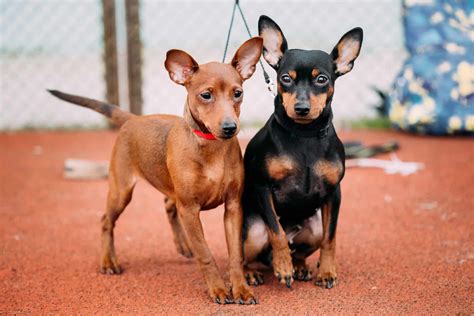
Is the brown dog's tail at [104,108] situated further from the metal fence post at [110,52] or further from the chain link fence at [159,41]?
the chain link fence at [159,41]

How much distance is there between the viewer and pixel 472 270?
4949 mm

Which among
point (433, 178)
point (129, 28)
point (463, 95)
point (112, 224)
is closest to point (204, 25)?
point (129, 28)

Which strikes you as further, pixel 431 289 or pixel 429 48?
pixel 429 48

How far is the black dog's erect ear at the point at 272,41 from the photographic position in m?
4.74

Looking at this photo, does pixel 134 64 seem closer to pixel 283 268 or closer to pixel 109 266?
pixel 109 266

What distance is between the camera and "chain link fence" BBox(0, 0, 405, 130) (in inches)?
473

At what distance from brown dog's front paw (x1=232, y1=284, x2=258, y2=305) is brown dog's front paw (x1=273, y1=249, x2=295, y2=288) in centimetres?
23

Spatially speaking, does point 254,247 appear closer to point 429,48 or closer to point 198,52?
point 429,48

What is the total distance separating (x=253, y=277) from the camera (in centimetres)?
488

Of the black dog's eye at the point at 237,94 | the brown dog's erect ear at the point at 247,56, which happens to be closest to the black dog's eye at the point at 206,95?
the black dog's eye at the point at 237,94

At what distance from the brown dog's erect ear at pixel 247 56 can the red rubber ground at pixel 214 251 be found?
5.01 ft

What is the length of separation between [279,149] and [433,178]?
3.82 m

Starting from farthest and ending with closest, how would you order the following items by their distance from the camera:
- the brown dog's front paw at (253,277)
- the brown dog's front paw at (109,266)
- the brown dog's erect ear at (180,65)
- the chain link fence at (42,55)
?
the chain link fence at (42,55)
the brown dog's front paw at (109,266)
the brown dog's front paw at (253,277)
the brown dog's erect ear at (180,65)

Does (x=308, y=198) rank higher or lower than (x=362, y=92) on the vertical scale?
higher
